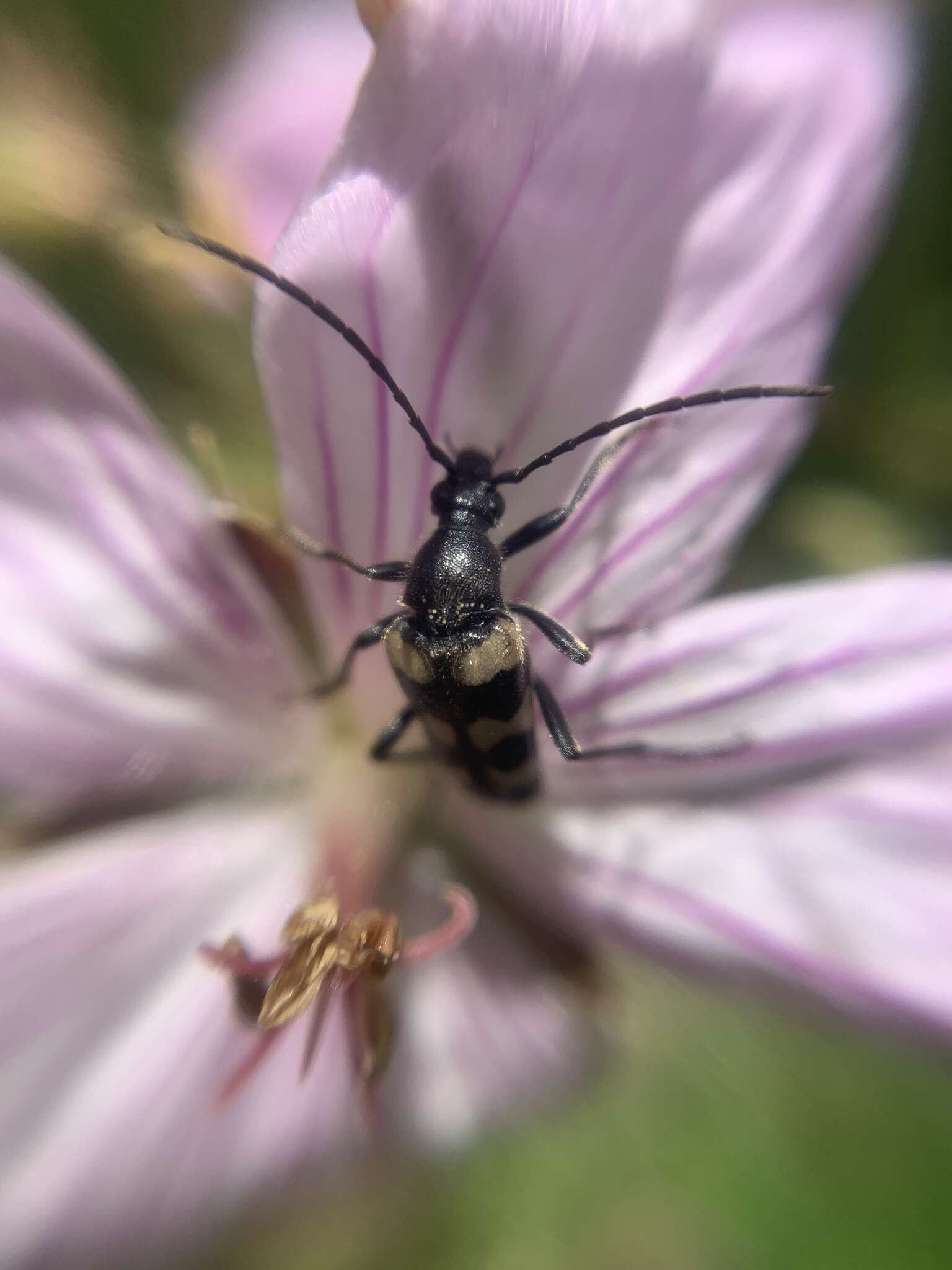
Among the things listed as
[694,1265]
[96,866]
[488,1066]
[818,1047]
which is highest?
[96,866]

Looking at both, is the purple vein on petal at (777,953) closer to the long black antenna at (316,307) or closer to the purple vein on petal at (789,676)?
the purple vein on petal at (789,676)

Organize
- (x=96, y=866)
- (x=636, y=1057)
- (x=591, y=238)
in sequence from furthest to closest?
(x=636, y=1057)
(x=96, y=866)
(x=591, y=238)

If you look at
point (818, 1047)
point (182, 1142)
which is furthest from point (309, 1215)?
point (818, 1047)

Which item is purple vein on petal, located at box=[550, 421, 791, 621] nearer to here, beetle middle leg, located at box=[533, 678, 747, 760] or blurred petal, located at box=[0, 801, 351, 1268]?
beetle middle leg, located at box=[533, 678, 747, 760]

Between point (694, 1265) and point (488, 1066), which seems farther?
point (694, 1265)

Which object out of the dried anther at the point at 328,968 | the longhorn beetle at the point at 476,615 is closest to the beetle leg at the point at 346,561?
the longhorn beetle at the point at 476,615

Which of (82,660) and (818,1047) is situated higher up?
(82,660)

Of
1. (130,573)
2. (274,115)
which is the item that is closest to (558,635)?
(130,573)

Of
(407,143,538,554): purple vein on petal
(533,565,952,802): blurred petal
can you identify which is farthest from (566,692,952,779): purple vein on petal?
(407,143,538,554): purple vein on petal

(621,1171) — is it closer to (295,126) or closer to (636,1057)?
(636,1057)
